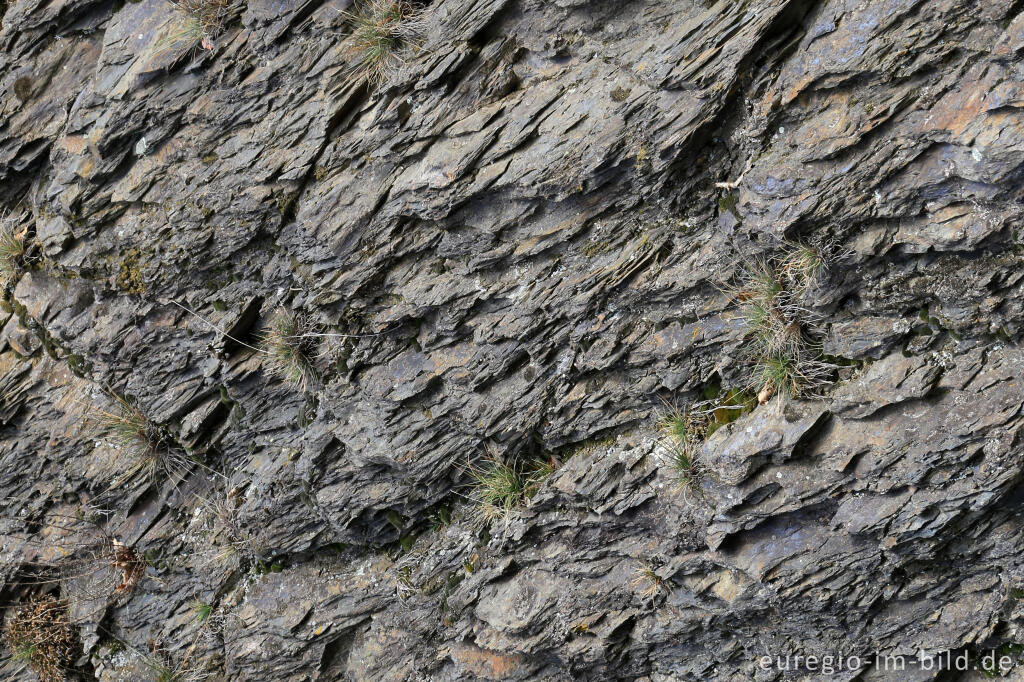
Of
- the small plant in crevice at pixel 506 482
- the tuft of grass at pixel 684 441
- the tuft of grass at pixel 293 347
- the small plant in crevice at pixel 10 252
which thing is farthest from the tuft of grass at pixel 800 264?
the small plant in crevice at pixel 10 252

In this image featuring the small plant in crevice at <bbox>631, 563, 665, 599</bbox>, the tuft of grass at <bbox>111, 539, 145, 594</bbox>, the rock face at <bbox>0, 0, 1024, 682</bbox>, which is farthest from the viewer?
the tuft of grass at <bbox>111, 539, 145, 594</bbox>

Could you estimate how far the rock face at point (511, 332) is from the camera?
15.3 ft

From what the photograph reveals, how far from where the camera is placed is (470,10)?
627 cm

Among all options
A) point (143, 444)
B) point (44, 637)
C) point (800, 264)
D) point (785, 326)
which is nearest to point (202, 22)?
point (143, 444)

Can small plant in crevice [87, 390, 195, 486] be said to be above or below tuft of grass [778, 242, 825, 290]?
above

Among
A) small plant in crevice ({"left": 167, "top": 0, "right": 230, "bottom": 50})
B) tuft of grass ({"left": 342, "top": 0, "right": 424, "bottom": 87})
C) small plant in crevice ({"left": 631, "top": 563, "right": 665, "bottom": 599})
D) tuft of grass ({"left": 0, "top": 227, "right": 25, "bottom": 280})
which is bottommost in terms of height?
small plant in crevice ({"left": 631, "top": 563, "right": 665, "bottom": 599})

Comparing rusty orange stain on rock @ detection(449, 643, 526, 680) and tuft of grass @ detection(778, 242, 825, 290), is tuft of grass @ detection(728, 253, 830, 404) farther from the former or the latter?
rusty orange stain on rock @ detection(449, 643, 526, 680)

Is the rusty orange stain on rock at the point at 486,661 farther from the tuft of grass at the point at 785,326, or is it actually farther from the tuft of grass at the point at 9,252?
the tuft of grass at the point at 9,252

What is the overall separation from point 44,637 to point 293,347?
4693 mm

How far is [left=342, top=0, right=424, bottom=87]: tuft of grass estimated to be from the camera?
21.3ft

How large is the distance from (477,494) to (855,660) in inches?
125

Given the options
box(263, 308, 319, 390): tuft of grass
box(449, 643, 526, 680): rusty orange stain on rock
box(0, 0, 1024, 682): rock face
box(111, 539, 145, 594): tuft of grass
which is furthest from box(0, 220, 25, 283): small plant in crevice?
box(449, 643, 526, 680): rusty orange stain on rock

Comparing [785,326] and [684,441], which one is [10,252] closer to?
[684,441]

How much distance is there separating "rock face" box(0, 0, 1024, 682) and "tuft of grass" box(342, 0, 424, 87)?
14 cm
